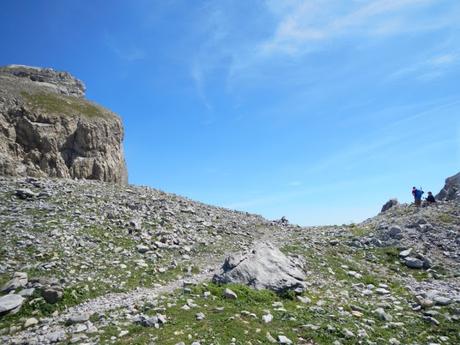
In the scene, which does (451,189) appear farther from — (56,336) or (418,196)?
(56,336)

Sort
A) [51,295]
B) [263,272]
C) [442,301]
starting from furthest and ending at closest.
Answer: [263,272] → [442,301] → [51,295]

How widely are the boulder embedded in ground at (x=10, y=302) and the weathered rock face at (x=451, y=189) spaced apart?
4914cm

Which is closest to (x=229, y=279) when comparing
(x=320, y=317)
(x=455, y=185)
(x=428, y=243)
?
(x=320, y=317)

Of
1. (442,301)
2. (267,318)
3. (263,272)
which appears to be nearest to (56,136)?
(263,272)

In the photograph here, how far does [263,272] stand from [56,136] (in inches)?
1861

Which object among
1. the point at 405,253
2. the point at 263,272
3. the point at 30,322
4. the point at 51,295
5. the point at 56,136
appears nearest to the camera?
the point at 30,322

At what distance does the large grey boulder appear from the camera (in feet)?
60.6

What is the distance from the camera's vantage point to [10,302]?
1491 centimetres

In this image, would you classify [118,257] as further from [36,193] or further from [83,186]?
[83,186]

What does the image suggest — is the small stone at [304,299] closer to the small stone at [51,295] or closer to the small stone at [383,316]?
the small stone at [383,316]

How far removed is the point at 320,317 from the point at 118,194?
2616cm

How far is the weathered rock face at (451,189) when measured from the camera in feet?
151

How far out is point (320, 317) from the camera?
15102 mm

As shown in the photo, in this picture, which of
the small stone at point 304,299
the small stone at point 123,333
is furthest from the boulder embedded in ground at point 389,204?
the small stone at point 123,333
